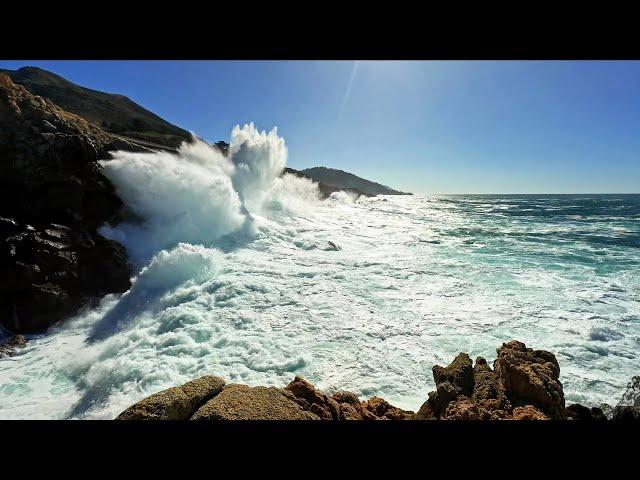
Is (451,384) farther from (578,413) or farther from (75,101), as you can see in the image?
(75,101)

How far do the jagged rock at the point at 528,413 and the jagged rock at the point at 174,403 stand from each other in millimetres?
3838

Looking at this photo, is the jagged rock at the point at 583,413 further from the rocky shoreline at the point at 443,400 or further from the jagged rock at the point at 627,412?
the jagged rock at the point at 627,412

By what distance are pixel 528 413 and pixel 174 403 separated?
430cm

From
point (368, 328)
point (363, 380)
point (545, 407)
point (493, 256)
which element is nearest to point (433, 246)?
point (493, 256)

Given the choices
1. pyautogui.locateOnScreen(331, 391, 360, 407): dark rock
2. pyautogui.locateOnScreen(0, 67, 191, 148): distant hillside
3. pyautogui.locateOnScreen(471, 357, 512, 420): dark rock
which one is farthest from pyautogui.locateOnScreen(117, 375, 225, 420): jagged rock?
pyautogui.locateOnScreen(0, 67, 191, 148): distant hillside

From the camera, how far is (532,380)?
4.52 metres

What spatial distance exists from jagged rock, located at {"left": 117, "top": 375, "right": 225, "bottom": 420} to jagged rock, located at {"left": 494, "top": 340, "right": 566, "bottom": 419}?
4274 millimetres

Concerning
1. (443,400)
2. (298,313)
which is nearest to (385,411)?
(443,400)

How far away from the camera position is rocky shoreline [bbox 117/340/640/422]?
11.9 ft

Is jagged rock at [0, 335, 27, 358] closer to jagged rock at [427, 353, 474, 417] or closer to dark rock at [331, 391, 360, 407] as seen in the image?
dark rock at [331, 391, 360, 407]

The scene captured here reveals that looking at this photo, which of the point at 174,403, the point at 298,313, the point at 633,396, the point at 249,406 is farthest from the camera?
the point at 298,313

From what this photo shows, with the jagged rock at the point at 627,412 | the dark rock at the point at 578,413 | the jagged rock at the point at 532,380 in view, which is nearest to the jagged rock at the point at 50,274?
the jagged rock at the point at 532,380
